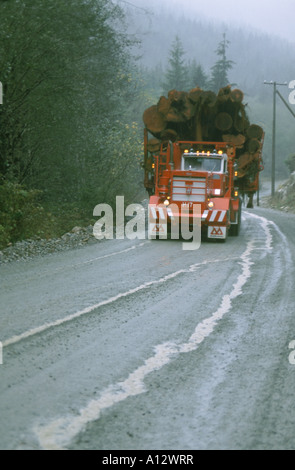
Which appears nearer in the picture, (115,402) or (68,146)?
(115,402)

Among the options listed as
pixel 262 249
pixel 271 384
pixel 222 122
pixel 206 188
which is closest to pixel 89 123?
pixel 222 122

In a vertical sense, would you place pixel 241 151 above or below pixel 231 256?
above

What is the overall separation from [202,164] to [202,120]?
1776 mm

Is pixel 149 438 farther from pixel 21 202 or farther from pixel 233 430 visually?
→ pixel 21 202

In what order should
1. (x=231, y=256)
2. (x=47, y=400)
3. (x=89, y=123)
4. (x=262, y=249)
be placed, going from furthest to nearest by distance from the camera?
(x=89, y=123), (x=262, y=249), (x=231, y=256), (x=47, y=400)

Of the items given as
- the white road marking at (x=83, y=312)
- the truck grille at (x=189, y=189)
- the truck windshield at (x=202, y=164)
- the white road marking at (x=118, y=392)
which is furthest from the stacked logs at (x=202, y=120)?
the white road marking at (x=118, y=392)

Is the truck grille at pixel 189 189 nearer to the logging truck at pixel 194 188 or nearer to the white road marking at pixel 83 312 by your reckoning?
the logging truck at pixel 194 188

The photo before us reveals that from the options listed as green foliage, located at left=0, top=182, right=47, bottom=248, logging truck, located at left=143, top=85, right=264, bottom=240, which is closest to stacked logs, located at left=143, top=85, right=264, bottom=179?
logging truck, located at left=143, top=85, right=264, bottom=240

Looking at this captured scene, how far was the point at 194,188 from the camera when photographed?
15.6 meters

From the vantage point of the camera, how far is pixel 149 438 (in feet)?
12.0

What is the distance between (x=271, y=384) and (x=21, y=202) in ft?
→ 34.9

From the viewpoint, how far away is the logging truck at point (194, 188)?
15.4 metres

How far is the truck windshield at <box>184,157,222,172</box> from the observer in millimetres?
16306

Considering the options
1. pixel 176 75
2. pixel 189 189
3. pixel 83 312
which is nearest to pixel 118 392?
pixel 83 312
